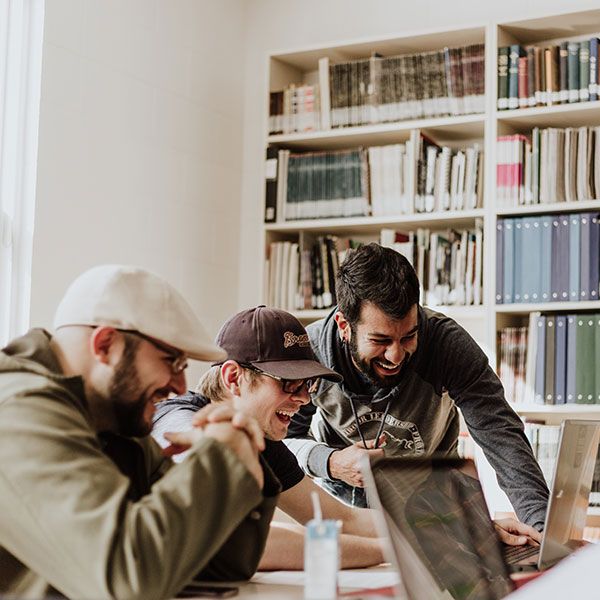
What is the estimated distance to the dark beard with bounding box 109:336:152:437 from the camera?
1354 mm

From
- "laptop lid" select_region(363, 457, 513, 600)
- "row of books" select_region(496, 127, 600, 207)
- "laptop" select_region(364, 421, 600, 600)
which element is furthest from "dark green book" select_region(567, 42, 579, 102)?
"laptop lid" select_region(363, 457, 513, 600)

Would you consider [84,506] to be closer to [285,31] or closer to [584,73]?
[584,73]

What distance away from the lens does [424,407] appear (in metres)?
2.57

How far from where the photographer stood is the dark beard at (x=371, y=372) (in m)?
2.43

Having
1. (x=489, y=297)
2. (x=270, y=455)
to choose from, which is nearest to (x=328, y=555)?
(x=270, y=455)

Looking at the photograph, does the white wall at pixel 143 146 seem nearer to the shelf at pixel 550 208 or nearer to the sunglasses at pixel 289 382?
the shelf at pixel 550 208

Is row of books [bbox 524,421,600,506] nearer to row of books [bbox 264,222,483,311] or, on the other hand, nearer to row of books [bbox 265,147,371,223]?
row of books [bbox 264,222,483,311]

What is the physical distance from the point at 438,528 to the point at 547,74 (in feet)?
8.50

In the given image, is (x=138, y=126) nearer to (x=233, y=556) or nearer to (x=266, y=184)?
(x=266, y=184)

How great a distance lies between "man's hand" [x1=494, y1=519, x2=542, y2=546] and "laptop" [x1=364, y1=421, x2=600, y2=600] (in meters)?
0.07

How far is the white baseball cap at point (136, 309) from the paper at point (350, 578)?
0.43 metres

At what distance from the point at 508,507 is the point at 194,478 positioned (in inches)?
96.4

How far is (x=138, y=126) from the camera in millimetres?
3695

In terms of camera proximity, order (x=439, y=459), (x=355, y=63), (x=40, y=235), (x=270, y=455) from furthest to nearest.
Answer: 1. (x=355, y=63)
2. (x=40, y=235)
3. (x=270, y=455)
4. (x=439, y=459)
